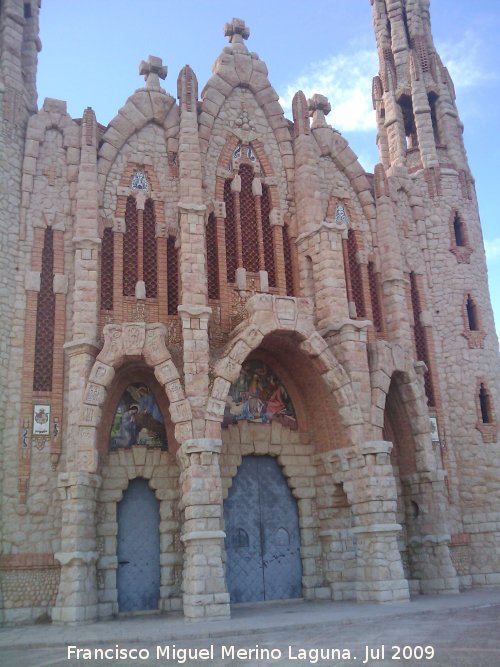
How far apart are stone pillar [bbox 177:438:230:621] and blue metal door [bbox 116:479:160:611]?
5.06 ft

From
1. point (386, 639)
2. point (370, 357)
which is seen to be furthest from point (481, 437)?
point (386, 639)

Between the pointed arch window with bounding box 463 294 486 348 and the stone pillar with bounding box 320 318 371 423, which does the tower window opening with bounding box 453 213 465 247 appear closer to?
the pointed arch window with bounding box 463 294 486 348

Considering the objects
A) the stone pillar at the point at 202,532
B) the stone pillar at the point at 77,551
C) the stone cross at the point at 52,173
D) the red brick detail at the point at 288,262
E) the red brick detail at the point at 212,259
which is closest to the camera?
the stone pillar at the point at 202,532

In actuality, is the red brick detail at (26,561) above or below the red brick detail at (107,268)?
below

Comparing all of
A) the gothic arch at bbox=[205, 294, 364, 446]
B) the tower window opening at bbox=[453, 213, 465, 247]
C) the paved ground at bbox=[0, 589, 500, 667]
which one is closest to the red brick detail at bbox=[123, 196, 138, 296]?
the gothic arch at bbox=[205, 294, 364, 446]

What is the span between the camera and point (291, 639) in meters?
10.2

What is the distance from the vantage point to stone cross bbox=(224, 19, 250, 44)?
19.4m

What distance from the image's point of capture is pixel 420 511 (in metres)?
16.4

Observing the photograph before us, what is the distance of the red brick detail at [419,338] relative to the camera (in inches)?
730

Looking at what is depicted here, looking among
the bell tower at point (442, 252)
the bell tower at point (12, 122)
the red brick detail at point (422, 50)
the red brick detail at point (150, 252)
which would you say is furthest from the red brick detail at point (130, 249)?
the red brick detail at point (422, 50)

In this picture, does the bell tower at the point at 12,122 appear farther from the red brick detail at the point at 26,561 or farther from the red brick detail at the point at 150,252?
the red brick detail at the point at 150,252

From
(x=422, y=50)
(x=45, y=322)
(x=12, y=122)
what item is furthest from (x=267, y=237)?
(x=422, y=50)

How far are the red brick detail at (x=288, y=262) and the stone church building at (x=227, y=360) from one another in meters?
0.06

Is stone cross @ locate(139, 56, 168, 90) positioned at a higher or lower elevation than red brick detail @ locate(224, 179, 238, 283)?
higher
